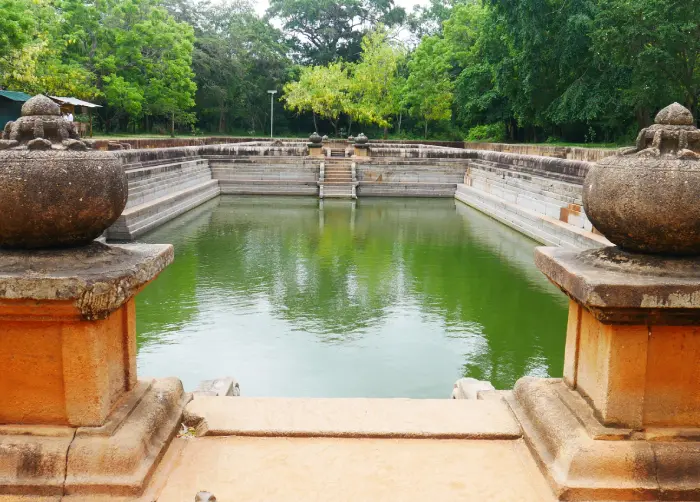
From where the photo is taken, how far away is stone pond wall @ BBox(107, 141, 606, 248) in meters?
12.1

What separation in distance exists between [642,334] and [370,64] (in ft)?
128

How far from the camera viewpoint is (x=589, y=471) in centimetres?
238

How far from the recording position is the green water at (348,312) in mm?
5547

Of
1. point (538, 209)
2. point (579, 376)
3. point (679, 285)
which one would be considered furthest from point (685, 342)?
point (538, 209)

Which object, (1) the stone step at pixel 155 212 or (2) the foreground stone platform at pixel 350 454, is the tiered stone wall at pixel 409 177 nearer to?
(1) the stone step at pixel 155 212

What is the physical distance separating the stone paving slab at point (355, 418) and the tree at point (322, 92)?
37.1 metres

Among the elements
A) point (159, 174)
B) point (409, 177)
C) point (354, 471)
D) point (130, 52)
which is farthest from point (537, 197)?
point (130, 52)

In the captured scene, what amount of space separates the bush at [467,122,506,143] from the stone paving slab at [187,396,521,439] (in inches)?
1207

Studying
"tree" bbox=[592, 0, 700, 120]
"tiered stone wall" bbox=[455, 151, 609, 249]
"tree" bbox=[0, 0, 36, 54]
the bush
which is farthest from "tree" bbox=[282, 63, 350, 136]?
"tree" bbox=[0, 0, 36, 54]

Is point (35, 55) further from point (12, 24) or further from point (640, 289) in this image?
point (640, 289)

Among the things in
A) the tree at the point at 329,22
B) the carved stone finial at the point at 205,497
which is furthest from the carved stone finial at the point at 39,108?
the tree at the point at 329,22

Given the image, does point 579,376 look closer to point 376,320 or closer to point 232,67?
point 376,320

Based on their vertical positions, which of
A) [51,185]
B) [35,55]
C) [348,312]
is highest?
[35,55]

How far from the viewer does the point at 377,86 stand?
128ft
